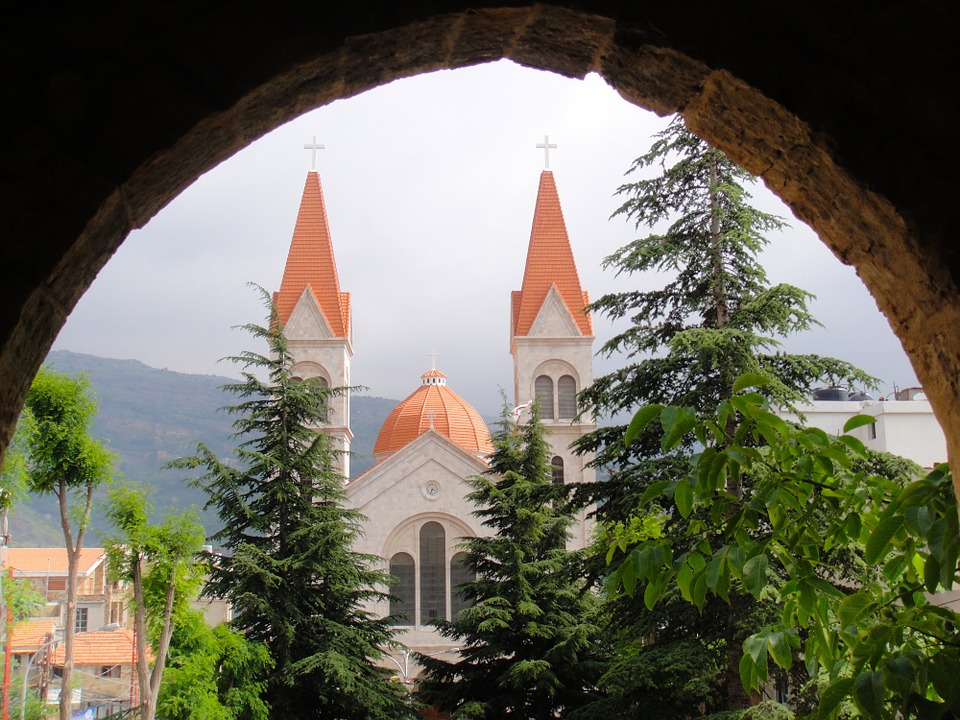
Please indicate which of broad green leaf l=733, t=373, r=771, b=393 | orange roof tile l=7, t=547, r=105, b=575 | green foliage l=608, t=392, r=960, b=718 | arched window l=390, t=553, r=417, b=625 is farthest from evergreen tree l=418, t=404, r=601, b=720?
orange roof tile l=7, t=547, r=105, b=575

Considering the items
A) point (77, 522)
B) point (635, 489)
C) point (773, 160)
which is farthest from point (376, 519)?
point (773, 160)

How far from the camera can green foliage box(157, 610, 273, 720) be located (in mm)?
14273

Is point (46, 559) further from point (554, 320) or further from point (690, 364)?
point (690, 364)

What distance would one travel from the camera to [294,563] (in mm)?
17359

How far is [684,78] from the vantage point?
1.95 metres

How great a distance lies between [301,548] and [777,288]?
10.2m

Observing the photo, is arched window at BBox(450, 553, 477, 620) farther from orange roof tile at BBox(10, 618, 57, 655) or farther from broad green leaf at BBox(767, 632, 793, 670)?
broad green leaf at BBox(767, 632, 793, 670)

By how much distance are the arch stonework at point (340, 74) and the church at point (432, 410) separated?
2244 centimetres

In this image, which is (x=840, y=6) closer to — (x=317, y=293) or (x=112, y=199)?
(x=112, y=199)

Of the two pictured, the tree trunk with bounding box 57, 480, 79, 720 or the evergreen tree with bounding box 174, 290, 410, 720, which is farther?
the evergreen tree with bounding box 174, 290, 410, 720

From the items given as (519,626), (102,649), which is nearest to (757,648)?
(519,626)

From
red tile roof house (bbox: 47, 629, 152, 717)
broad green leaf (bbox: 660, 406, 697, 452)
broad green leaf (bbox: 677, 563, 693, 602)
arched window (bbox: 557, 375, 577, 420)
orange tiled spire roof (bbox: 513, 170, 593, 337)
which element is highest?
orange tiled spire roof (bbox: 513, 170, 593, 337)

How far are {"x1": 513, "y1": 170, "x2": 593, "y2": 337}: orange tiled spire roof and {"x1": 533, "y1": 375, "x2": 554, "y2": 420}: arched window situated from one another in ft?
5.18

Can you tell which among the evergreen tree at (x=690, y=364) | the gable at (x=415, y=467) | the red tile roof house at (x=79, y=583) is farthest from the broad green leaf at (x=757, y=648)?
the red tile roof house at (x=79, y=583)
